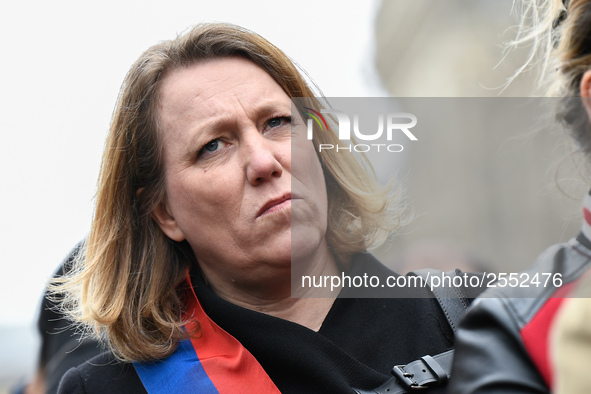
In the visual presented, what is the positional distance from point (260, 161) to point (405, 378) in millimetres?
713

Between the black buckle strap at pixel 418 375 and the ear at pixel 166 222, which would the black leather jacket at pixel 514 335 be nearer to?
the black buckle strap at pixel 418 375

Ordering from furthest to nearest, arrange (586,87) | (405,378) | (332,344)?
(332,344)
(405,378)
(586,87)

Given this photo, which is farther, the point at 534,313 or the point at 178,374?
the point at 178,374

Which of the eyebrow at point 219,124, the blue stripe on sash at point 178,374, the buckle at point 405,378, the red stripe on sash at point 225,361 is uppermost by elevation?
the eyebrow at point 219,124

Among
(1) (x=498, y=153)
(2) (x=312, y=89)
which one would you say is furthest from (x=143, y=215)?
(1) (x=498, y=153)

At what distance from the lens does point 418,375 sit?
1709mm

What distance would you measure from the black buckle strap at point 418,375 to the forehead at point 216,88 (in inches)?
35.4

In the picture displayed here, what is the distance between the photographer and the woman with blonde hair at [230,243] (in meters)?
1.90

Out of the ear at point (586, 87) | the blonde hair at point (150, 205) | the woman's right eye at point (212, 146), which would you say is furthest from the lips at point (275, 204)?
the ear at point (586, 87)

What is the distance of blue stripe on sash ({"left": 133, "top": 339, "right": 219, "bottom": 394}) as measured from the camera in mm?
1875

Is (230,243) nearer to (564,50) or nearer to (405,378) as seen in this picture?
(405,378)

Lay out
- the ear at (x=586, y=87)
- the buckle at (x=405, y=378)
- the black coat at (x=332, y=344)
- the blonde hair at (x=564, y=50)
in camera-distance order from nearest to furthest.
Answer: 1. the ear at (x=586, y=87)
2. the blonde hair at (x=564, y=50)
3. the buckle at (x=405, y=378)
4. the black coat at (x=332, y=344)

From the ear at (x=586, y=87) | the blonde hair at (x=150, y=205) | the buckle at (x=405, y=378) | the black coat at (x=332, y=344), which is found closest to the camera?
the ear at (x=586, y=87)

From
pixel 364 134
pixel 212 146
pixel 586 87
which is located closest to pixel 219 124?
pixel 212 146
